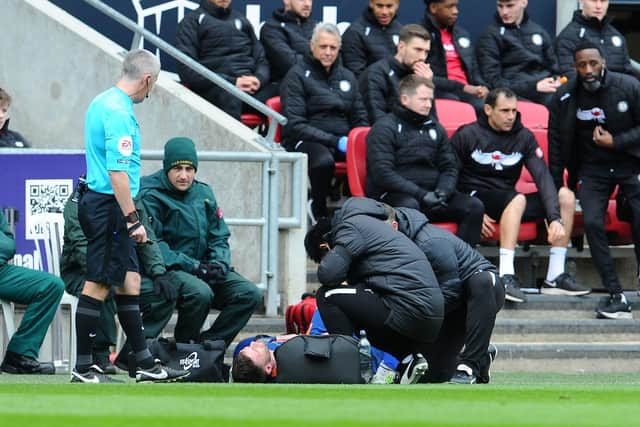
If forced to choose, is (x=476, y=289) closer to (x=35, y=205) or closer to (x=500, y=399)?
(x=500, y=399)

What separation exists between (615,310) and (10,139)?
4779 millimetres

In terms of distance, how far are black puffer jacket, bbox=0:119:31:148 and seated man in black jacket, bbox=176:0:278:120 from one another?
1818 mm

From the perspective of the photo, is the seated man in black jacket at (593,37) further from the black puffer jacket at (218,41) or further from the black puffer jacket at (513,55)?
the black puffer jacket at (218,41)

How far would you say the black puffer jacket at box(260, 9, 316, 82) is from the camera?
14195 millimetres

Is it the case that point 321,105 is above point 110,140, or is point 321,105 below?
above

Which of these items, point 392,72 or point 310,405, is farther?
point 392,72

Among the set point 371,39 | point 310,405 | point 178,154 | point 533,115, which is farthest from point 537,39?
point 310,405

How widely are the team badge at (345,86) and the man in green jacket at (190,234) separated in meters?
2.72

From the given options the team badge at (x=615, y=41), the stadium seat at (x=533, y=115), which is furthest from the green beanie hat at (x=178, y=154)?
the team badge at (x=615, y=41)

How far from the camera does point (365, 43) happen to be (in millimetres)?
14219

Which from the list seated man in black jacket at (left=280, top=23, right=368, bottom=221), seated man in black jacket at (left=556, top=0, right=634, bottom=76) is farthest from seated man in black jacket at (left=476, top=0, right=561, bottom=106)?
seated man in black jacket at (left=280, top=23, right=368, bottom=221)

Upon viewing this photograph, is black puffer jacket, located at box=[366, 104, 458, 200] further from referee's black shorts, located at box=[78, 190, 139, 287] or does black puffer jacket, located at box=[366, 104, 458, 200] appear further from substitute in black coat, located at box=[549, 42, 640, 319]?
referee's black shorts, located at box=[78, 190, 139, 287]

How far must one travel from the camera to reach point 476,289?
1014 centimetres

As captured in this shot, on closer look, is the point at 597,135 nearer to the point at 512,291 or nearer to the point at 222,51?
the point at 512,291
